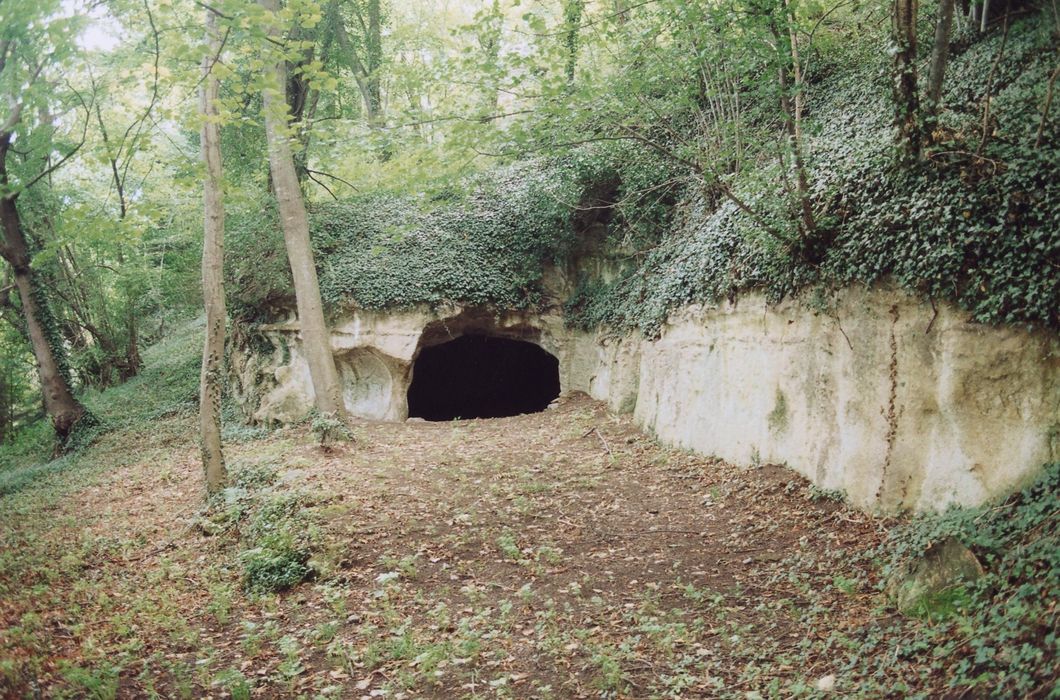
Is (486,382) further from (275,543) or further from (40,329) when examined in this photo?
(275,543)

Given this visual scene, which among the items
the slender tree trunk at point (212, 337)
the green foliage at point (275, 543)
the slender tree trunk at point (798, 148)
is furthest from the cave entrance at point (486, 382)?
the slender tree trunk at point (798, 148)

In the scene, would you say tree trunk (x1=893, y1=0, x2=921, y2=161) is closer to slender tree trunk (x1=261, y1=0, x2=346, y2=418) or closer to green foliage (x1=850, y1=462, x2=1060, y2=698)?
green foliage (x1=850, y1=462, x2=1060, y2=698)

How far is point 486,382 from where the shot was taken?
20.7 m

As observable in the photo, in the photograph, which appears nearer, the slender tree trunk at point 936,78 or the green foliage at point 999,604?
the green foliage at point 999,604

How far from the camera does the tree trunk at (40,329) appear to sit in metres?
14.7

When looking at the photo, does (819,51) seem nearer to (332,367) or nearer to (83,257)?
(332,367)

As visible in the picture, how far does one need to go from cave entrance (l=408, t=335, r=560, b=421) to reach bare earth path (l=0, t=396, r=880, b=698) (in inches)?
391

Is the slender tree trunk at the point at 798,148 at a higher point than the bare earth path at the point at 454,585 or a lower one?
higher

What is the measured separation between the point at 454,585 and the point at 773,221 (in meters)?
5.30

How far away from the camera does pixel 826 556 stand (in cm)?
584

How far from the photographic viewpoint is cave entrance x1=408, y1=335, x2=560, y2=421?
20.0 meters

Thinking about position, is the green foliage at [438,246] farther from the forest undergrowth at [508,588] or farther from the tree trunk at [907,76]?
the tree trunk at [907,76]

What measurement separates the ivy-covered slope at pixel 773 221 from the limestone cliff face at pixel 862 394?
0.32 meters

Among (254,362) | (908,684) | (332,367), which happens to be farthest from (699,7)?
(254,362)
